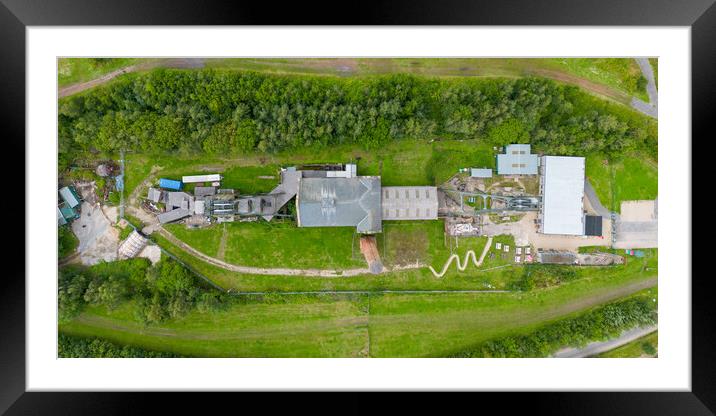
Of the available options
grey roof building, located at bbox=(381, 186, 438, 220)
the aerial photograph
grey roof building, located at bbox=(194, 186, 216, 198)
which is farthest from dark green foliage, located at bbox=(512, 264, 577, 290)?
grey roof building, located at bbox=(194, 186, 216, 198)

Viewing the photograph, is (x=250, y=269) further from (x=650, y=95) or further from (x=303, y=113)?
(x=650, y=95)

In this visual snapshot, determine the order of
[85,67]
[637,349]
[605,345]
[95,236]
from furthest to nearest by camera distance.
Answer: [605,345] → [637,349] → [95,236] → [85,67]

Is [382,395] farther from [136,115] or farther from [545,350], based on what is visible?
[136,115]

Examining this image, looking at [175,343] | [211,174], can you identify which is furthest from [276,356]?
[211,174]

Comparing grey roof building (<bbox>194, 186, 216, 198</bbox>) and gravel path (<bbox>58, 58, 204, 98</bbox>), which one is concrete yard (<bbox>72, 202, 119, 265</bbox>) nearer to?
grey roof building (<bbox>194, 186, 216, 198</bbox>)

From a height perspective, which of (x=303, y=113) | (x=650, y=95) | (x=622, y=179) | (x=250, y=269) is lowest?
(x=250, y=269)

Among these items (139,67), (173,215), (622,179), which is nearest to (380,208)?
(173,215)
